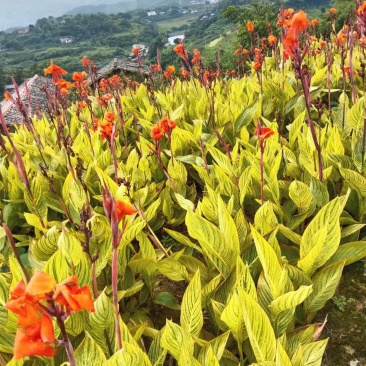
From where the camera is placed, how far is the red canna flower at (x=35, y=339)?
0.73 metres

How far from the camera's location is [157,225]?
2316mm

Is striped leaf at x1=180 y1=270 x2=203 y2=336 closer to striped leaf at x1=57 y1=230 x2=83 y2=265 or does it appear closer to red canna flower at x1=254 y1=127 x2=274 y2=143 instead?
striped leaf at x1=57 y1=230 x2=83 y2=265

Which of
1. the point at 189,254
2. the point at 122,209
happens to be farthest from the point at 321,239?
the point at 122,209

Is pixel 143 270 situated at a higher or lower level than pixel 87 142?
lower

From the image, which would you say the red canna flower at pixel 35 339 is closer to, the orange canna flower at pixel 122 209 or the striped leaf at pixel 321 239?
the orange canna flower at pixel 122 209

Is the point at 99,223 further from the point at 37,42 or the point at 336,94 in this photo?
the point at 37,42

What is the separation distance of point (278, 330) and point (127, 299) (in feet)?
2.33

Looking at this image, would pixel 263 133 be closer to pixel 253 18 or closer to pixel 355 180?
pixel 355 180

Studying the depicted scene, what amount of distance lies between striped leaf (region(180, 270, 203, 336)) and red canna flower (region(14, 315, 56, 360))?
2.42ft

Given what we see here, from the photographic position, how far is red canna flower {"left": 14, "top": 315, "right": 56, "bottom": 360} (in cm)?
73

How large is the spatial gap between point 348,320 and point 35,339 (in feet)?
4.44

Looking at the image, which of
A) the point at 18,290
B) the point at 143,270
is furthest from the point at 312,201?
the point at 18,290

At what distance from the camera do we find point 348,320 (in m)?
1.68

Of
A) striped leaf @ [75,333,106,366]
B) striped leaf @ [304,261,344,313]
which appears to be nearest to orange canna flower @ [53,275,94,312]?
striped leaf @ [75,333,106,366]
